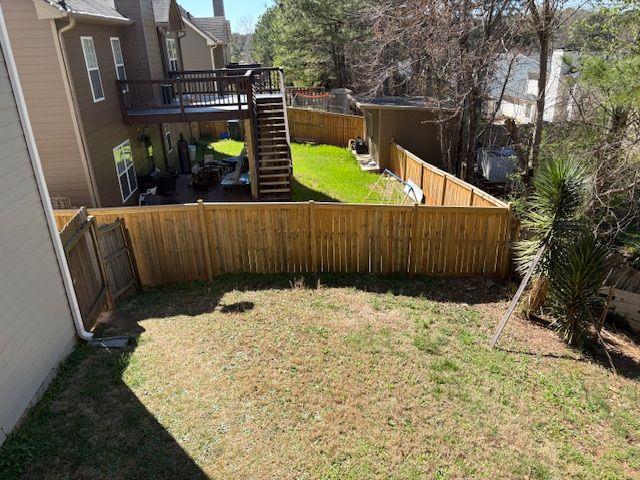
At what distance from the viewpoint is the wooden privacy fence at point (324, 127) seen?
74.5 feet

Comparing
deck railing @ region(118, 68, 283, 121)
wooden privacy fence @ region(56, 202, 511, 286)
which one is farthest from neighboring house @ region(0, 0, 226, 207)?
wooden privacy fence @ region(56, 202, 511, 286)

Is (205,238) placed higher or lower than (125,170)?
lower

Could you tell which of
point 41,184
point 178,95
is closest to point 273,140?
point 178,95

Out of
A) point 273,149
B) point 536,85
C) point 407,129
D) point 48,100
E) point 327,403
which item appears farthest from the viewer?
point 536,85

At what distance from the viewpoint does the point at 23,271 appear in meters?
5.21

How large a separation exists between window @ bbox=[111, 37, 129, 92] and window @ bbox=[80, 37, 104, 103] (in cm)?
135

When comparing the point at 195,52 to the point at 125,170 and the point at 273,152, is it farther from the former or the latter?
the point at 125,170

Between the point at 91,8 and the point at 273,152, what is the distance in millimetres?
6142

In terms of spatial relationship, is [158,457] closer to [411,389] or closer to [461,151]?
[411,389]

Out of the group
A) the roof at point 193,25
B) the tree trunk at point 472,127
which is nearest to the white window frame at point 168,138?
the roof at point 193,25

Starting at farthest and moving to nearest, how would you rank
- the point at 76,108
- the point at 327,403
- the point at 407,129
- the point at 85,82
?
1. the point at 407,129
2. the point at 85,82
3. the point at 76,108
4. the point at 327,403

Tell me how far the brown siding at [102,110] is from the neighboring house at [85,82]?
23mm

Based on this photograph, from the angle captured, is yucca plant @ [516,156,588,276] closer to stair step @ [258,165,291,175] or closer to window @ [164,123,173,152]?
stair step @ [258,165,291,175]

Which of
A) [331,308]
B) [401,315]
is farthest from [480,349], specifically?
[331,308]
